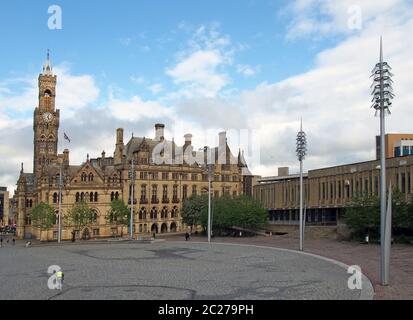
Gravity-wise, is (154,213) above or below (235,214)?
below

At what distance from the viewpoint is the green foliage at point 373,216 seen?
185ft

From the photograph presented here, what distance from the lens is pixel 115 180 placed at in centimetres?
9706

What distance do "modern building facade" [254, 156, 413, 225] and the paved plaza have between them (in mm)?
27466

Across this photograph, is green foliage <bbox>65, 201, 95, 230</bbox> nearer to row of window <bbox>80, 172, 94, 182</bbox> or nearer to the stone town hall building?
the stone town hall building

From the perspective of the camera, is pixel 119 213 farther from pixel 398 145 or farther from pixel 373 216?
pixel 398 145

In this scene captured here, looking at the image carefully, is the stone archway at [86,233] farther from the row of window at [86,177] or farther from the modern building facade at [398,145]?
the modern building facade at [398,145]

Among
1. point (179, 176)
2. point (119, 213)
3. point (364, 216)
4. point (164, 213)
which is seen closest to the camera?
point (364, 216)

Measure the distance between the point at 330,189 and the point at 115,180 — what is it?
136 ft

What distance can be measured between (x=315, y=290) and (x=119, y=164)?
7996 cm

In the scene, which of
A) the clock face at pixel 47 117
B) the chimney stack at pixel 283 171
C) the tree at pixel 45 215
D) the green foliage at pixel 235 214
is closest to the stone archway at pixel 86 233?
the tree at pixel 45 215

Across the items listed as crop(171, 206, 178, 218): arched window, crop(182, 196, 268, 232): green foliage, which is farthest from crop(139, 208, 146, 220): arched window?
crop(182, 196, 268, 232): green foliage

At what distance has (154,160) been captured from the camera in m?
103

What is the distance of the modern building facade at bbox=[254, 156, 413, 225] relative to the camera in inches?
2633
